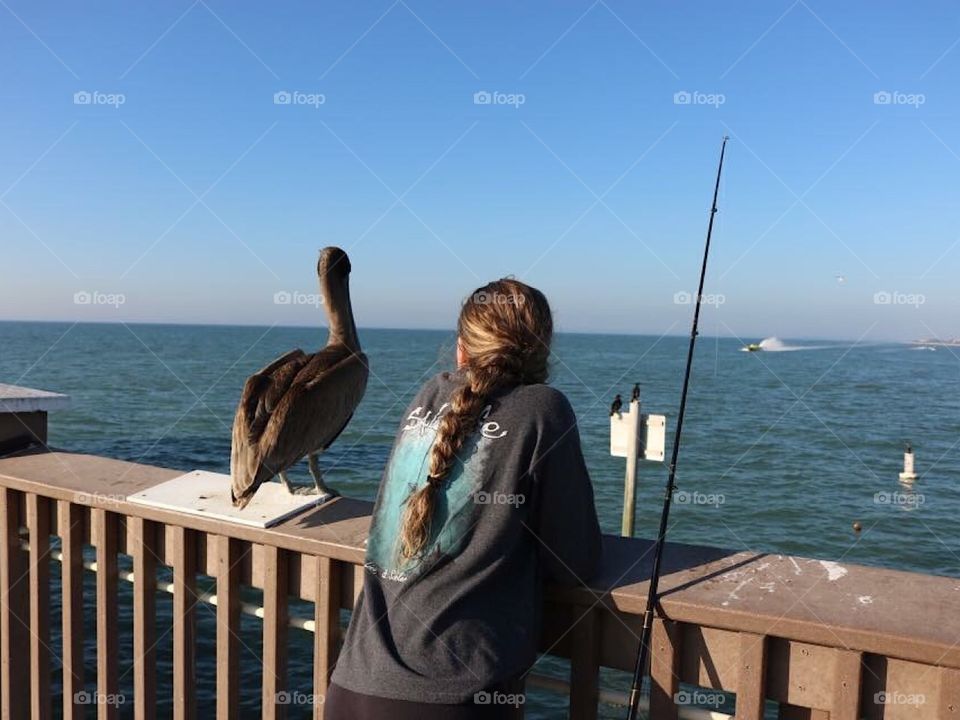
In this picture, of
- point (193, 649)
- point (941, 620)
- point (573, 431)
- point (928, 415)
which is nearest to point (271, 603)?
point (193, 649)

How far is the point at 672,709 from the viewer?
6.88ft

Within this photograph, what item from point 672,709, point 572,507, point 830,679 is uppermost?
point 572,507

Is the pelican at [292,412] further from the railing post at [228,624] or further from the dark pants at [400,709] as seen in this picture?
the dark pants at [400,709]

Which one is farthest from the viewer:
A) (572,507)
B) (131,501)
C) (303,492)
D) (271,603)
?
(303,492)

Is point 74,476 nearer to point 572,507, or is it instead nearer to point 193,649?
point 193,649

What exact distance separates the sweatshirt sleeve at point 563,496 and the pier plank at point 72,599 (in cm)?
203

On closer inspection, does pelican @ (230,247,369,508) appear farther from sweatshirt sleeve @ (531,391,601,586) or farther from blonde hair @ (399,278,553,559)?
sweatshirt sleeve @ (531,391,601,586)

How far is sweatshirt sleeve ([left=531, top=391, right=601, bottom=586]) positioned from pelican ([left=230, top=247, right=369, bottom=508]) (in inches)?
45.6

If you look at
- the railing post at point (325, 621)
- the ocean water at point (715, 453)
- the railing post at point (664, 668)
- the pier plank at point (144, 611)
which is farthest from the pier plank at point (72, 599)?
the railing post at point (664, 668)

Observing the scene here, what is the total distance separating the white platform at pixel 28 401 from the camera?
3.72 meters

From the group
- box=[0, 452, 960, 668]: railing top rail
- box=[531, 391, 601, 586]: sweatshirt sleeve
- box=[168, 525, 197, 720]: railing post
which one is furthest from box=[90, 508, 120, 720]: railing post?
box=[531, 391, 601, 586]: sweatshirt sleeve

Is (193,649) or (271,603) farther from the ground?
(271,603)

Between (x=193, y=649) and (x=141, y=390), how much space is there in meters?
46.3

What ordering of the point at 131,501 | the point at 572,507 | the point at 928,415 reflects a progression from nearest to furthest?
the point at 572,507, the point at 131,501, the point at 928,415
